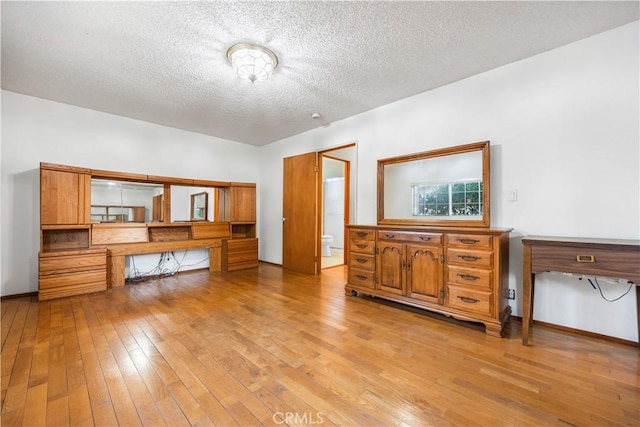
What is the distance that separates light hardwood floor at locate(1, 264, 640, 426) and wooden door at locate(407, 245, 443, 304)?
224 mm

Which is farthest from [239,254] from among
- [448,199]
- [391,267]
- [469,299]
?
[469,299]

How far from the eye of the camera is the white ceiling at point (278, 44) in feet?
6.41

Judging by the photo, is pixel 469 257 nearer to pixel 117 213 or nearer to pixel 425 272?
pixel 425 272

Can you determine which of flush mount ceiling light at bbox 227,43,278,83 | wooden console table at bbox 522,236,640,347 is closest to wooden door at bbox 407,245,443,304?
wooden console table at bbox 522,236,640,347

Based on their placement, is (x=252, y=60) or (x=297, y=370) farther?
(x=252, y=60)

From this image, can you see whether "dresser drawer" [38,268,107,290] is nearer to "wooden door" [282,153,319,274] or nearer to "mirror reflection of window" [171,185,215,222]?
"mirror reflection of window" [171,185,215,222]

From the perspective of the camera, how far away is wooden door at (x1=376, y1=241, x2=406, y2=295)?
2875 millimetres

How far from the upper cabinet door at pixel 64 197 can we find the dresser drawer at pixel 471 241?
14.4 ft

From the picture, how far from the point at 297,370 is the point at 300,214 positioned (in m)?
3.19

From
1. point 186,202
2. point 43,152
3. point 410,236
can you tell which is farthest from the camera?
point 186,202

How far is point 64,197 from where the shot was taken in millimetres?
3264

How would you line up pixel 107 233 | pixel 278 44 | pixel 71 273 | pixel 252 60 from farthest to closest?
pixel 107 233
pixel 71 273
pixel 252 60
pixel 278 44

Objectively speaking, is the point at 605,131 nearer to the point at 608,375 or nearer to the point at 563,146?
the point at 563,146

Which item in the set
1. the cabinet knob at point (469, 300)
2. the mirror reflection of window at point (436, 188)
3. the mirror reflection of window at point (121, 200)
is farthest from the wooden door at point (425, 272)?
the mirror reflection of window at point (121, 200)
